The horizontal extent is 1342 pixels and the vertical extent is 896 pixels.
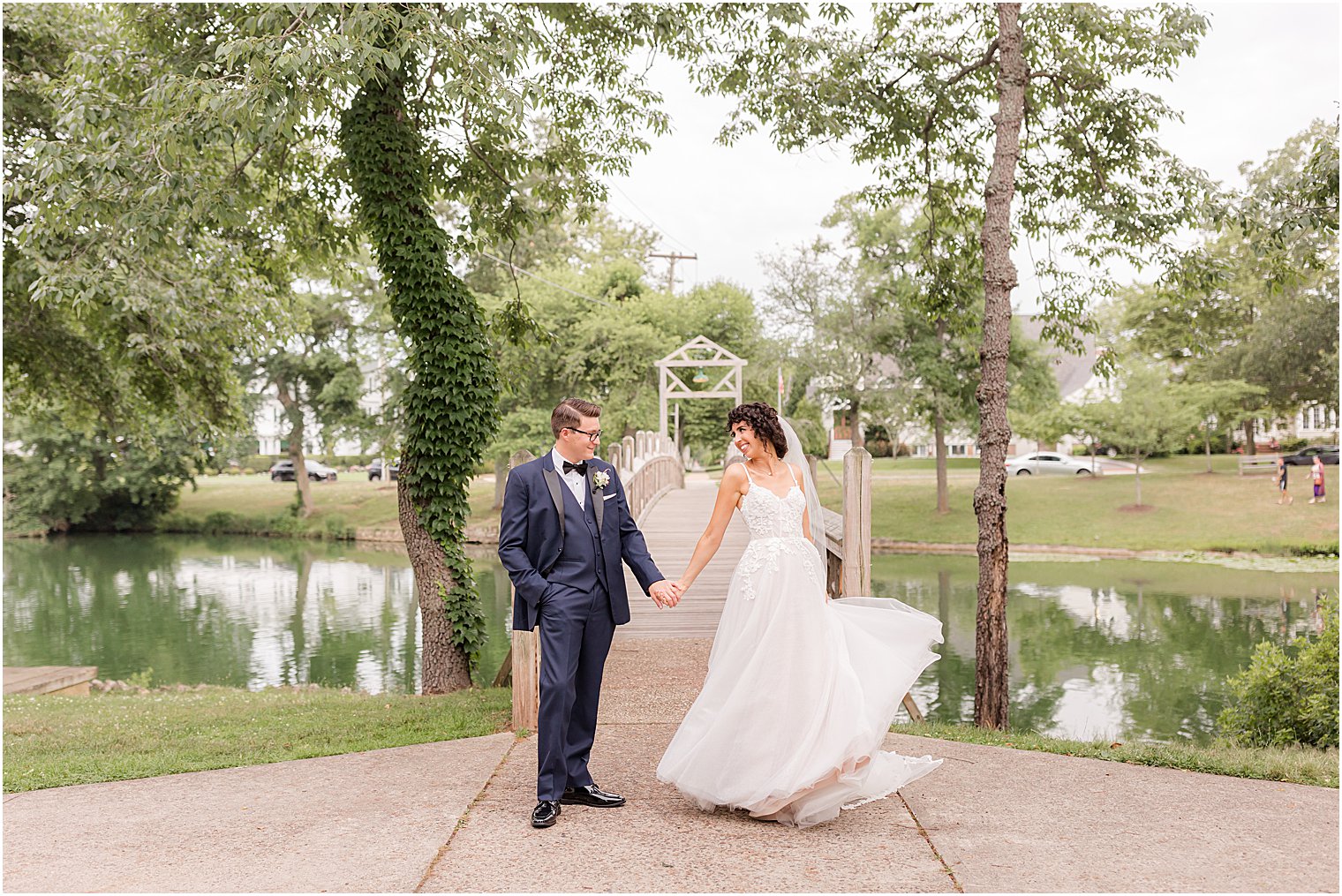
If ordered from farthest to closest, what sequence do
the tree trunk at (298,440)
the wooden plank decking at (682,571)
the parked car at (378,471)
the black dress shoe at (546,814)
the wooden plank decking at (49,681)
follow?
the parked car at (378,471)
the tree trunk at (298,440)
the wooden plank decking at (49,681)
the wooden plank decking at (682,571)
the black dress shoe at (546,814)

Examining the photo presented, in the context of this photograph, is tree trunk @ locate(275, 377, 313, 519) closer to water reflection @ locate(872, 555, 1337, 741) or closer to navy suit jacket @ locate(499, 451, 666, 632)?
water reflection @ locate(872, 555, 1337, 741)

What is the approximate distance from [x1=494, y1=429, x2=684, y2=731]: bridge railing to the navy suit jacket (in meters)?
0.28

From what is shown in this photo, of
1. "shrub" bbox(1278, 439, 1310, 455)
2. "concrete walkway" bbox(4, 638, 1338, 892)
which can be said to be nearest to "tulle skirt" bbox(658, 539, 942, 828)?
"concrete walkway" bbox(4, 638, 1338, 892)

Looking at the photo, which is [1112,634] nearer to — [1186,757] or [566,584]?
[1186,757]

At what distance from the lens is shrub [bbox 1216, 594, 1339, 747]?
9.48 m

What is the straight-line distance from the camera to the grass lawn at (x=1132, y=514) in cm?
3130

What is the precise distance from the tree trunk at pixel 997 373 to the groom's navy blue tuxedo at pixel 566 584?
5870 mm

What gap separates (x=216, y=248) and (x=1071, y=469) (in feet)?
136

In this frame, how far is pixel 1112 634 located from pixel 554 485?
55.8 ft

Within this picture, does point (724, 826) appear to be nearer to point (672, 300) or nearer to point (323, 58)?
point (323, 58)

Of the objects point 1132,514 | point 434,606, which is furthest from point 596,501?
point 1132,514

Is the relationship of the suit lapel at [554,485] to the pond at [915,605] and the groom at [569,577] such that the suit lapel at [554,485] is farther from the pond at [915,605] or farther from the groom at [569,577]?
the pond at [915,605]

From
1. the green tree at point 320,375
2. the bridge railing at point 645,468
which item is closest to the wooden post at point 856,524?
the bridge railing at point 645,468

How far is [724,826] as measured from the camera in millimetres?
5039
